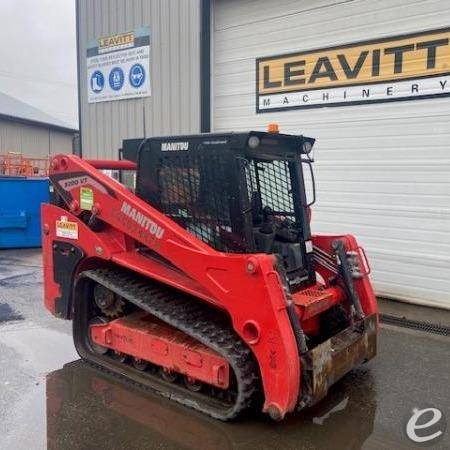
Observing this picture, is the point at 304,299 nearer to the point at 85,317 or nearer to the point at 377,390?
the point at 377,390

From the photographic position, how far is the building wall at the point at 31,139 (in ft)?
89.0

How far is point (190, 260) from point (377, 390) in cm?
181

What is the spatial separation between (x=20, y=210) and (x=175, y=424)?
25.8ft

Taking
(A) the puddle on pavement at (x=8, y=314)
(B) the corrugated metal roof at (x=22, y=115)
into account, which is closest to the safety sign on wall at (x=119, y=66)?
(A) the puddle on pavement at (x=8, y=314)

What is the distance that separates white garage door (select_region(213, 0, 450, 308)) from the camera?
231 inches

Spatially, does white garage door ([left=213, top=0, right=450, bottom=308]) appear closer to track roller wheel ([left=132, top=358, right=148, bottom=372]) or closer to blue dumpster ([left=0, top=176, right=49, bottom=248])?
track roller wheel ([left=132, top=358, right=148, bottom=372])

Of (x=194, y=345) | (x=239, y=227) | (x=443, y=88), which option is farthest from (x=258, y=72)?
(x=194, y=345)

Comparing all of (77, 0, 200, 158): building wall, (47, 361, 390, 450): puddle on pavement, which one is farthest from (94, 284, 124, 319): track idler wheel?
(77, 0, 200, 158): building wall

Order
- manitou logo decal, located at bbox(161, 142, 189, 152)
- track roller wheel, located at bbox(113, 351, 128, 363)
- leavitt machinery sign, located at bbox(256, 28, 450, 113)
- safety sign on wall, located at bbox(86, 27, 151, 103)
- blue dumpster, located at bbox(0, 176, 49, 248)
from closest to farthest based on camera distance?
manitou logo decal, located at bbox(161, 142, 189, 152) → track roller wheel, located at bbox(113, 351, 128, 363) → leavitt machinery sign, located at bbox(256, 28, 450, 113) → safety sign on wall, located at bbox(86, 27, 151, 103) → blue dumpster, located at bbox(0, 176, 49, 248)

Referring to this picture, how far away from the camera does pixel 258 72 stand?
7.23m

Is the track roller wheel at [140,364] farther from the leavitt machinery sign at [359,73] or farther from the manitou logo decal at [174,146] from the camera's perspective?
the leavitt machinery sign at [359,73]

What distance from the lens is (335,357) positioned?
3.38 metres

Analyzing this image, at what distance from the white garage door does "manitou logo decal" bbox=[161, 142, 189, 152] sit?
130 inches

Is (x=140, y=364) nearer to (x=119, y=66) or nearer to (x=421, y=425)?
(x=421, y=425)
